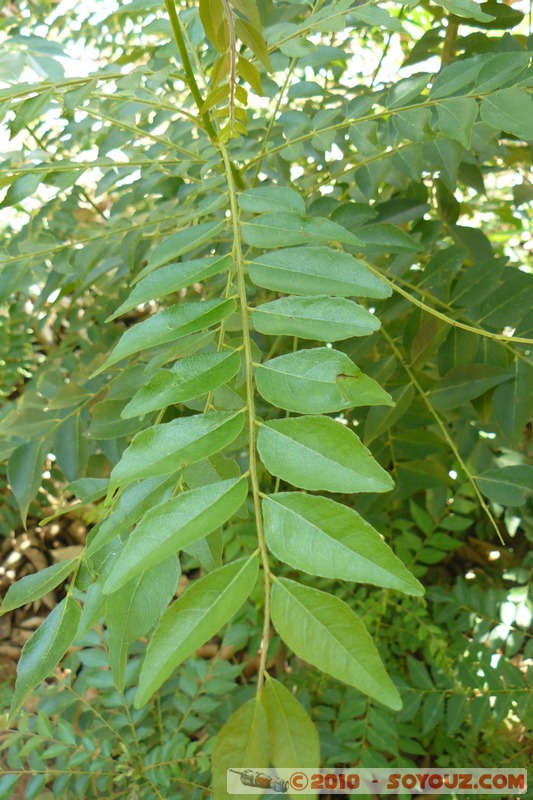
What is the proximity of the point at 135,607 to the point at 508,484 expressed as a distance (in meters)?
0.51

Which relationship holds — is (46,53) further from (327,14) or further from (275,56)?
(327,14)

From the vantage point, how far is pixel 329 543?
432 millimetres

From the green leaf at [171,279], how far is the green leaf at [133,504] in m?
0.13

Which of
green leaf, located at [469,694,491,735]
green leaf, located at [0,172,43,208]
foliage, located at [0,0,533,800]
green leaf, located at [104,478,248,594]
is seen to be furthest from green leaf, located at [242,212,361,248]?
green leaf, located at [469,694,491,735]

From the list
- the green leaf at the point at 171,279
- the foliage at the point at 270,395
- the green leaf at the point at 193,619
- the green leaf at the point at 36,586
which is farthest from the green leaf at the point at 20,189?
the green leaf at the point at 193,619

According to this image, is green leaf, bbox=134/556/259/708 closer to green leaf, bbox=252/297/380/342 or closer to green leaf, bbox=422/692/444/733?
green leaf, bbox=252/297/380/342

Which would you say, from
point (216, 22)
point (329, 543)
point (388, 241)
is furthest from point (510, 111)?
point (329, 543)

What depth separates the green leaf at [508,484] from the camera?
0.83m

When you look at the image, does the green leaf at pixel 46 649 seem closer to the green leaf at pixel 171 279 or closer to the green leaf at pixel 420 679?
the green leaf at pixel 171 279

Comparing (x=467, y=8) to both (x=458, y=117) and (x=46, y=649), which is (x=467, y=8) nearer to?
(x=458, y=117)

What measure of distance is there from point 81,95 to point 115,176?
0.88ft

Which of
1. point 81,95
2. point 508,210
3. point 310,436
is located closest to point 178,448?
point 310,436

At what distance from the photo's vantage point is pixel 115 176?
102cm

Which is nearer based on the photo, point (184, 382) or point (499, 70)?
point (184, 382)
